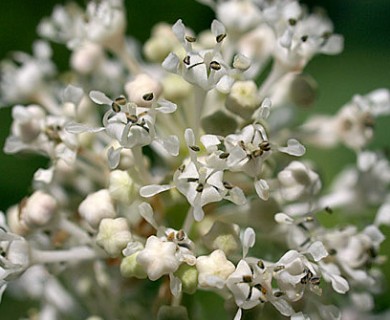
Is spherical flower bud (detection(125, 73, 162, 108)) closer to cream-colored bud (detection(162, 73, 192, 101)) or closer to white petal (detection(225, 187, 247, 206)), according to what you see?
cream-colored bud (detection(162, 73, 192, 101))

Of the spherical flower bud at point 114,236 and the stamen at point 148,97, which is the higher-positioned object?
the stamen at point 148,97

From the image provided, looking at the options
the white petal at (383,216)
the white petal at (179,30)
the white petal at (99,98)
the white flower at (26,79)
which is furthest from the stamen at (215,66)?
the white flower at (26,79)

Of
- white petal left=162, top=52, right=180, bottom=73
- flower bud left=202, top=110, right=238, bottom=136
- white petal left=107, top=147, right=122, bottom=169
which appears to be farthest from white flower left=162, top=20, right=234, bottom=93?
white petal left=107, top=147, right=122, bottom=169

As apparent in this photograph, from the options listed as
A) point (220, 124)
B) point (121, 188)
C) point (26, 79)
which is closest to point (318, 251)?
point (220, 124)

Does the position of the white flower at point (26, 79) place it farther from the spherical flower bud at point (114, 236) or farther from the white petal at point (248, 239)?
the white petal at point (248, 239)

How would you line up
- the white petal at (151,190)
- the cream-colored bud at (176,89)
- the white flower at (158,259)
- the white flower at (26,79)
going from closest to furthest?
the white flower at (158,259), the white petal at (151,190), the cream-colored bud at (176,89), the white flower at (26,79)

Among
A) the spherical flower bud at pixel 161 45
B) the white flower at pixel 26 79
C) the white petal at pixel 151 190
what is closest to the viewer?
the white petal at pixel 151 190

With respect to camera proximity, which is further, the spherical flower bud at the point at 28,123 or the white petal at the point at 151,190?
the spherical flower bud at the point at 28,123
